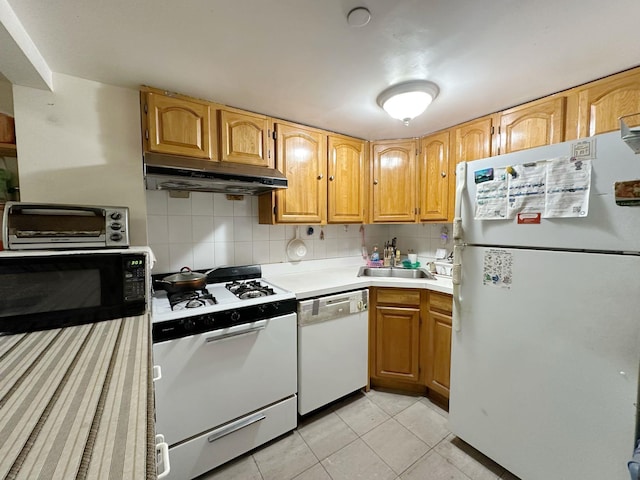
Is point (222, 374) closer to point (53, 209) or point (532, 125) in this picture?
point (53, 209)

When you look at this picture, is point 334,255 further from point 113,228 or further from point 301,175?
point 113,228

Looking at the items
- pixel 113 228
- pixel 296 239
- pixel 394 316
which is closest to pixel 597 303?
pixel 394 316

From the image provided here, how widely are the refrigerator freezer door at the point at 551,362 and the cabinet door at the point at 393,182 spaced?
3.07ft

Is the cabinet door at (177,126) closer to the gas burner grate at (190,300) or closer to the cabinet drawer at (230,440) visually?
the gas burner grate at (190,300)

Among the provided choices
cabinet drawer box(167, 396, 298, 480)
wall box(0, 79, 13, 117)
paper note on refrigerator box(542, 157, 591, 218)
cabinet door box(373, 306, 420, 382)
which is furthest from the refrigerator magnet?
wall box(0, 79, 13, 117)

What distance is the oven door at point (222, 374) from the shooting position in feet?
4.00

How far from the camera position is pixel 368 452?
1494mm

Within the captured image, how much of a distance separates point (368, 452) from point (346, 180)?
1889mm

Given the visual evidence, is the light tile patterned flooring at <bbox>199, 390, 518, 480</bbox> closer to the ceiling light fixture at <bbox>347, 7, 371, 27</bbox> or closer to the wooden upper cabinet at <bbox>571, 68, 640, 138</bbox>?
the wooden upper cabinet at <bbox>571, 68, 640, 138</bbox>

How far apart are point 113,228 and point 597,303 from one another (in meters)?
2.07

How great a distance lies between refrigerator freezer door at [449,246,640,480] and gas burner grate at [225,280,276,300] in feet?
3.69

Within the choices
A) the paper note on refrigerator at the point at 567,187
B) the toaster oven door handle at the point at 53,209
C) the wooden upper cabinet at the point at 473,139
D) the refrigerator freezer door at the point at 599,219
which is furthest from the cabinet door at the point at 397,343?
the toaster oven door handle at the point at 53,209

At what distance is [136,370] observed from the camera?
0.69 m

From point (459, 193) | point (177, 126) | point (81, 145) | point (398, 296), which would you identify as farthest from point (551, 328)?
point (81, 145)
